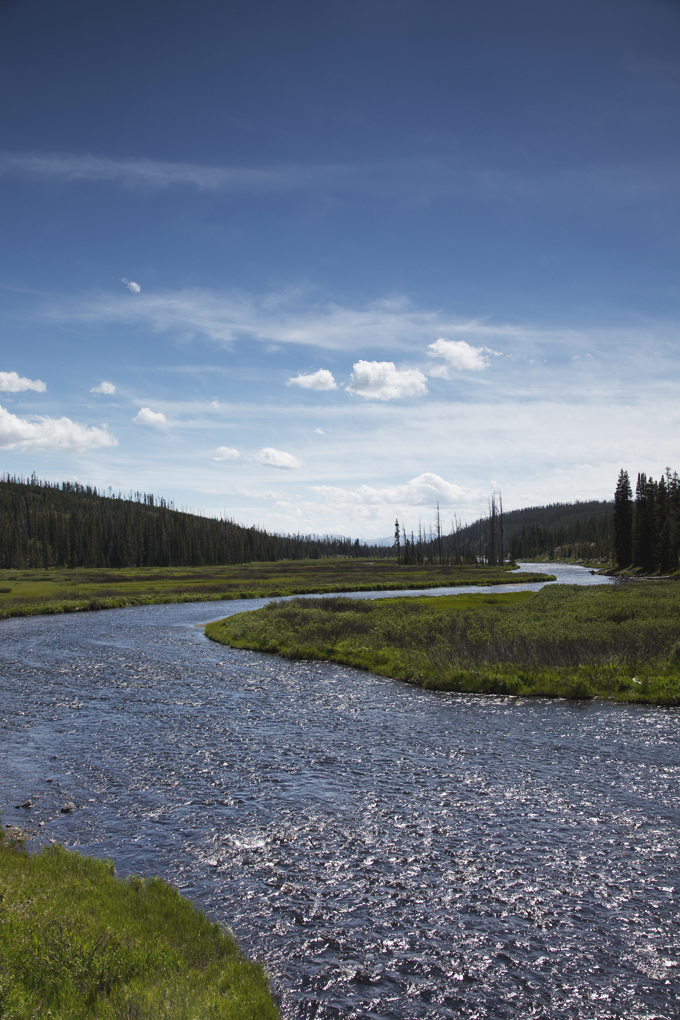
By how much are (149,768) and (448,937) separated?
1174cm

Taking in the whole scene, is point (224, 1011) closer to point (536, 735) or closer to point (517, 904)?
point (517, 904)

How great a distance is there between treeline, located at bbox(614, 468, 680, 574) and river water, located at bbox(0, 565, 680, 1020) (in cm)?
9551

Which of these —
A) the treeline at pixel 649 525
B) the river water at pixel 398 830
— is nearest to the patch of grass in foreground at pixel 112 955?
the river water at pixel 398 830

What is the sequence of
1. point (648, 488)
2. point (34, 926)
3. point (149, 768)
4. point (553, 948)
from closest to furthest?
point (34, 926) < point (553, 948) < point (149, 768) < point (648, 488)

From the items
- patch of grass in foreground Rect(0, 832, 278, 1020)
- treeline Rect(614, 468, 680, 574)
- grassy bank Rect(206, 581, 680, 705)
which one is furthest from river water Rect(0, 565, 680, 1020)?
treeline Rect(614, 468, 680, 574)

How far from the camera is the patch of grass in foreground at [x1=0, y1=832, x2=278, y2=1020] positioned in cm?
742

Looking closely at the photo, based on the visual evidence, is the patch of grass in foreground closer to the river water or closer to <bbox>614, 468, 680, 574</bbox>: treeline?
the river water

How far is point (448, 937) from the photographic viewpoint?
10.3m

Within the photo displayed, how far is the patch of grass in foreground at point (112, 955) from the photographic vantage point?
742 centimetres

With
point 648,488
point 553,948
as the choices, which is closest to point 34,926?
point 553,948

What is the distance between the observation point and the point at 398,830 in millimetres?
14133

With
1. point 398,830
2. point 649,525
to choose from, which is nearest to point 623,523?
point 649,525

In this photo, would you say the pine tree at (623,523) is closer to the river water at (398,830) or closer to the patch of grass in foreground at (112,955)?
the river water at (398,830)

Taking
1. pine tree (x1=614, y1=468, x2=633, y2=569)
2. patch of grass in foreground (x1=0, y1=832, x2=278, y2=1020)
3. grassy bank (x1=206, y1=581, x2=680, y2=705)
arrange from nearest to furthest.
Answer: patch of grass in foreground (x1=0, y1=832, x2=278, y2=1020)
grassy bank (x1=206, y1=581, x2=680, y2=705)
pine tree (x1=614, y1=468, x2=633, y2=569)
